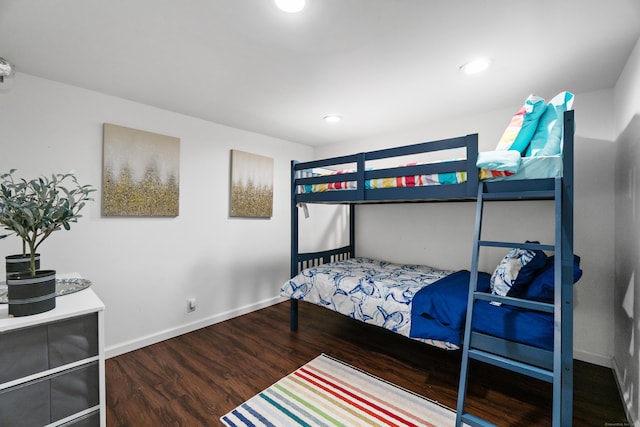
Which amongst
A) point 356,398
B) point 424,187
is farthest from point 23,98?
point 356,398

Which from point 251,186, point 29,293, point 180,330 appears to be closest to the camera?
point 29,293

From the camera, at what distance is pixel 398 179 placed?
2307mm

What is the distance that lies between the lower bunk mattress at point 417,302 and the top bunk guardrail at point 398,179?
724mm

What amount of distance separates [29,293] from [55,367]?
366 millimetres

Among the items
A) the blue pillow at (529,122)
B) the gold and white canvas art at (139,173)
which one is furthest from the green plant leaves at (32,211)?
the blue pillow at (529,122)

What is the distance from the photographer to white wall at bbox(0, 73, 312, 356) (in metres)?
2.16

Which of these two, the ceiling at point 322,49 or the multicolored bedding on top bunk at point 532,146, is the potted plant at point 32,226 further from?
the multicolored bedding on top bunk at point 532,146

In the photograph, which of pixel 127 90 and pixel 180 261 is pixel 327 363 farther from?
pixel 127 90

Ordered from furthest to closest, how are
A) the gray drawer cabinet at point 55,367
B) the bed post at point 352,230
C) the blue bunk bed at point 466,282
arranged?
1. the bed post at point 352,230
2. the blue bunk bed at point 466,282
3. the gray drawer cabinet at point 55,367

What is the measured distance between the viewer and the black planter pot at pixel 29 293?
1281mm

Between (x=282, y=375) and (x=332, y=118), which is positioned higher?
→ (x=332, y=118)

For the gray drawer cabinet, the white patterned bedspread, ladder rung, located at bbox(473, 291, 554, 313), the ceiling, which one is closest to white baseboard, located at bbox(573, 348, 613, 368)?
the white patterned bedspread

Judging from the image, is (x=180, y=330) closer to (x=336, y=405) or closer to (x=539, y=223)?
(x=336, y=405)

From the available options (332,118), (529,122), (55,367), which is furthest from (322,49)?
(55,367)
